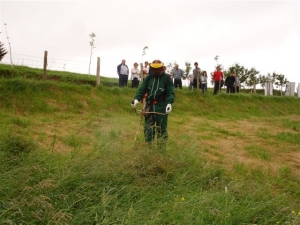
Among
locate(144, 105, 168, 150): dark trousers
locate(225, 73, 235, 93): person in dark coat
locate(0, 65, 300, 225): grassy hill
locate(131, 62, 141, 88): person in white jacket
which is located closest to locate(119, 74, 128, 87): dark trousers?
locate(131, 62, 141, 88): person in white jacket

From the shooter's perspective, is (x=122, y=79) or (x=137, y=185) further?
(x=122, y=79)

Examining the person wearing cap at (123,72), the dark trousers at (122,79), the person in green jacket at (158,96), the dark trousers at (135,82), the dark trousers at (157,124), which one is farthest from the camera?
→ the dark trousers at (135,82)

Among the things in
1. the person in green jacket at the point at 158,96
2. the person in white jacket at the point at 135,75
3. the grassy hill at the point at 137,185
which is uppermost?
the person in white jacket at the point at 135,75

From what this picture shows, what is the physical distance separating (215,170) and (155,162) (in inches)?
36.3

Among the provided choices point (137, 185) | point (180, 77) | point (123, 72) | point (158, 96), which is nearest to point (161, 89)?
point (158, 96)

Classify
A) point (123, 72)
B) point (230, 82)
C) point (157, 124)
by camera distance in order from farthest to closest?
point (230, 82) → point (123, 72) → point (157, 124)

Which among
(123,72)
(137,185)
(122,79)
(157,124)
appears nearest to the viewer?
(137,185)

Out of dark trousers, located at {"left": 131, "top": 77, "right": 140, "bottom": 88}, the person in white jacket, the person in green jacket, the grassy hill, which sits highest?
the person in white jacket

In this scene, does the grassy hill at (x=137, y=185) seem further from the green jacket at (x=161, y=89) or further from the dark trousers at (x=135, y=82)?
the dark trousers at (x=135, y=82)

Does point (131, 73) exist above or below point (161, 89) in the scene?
above

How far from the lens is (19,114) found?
342 inches

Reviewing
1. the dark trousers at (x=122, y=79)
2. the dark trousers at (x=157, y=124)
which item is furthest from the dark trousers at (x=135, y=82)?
the dark trousers at (x=157, y=124)

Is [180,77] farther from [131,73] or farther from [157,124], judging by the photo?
[157,124]

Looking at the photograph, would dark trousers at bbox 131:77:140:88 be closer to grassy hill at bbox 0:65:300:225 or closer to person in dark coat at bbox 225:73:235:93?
person in dark coat at bbox 225:73:235:93
